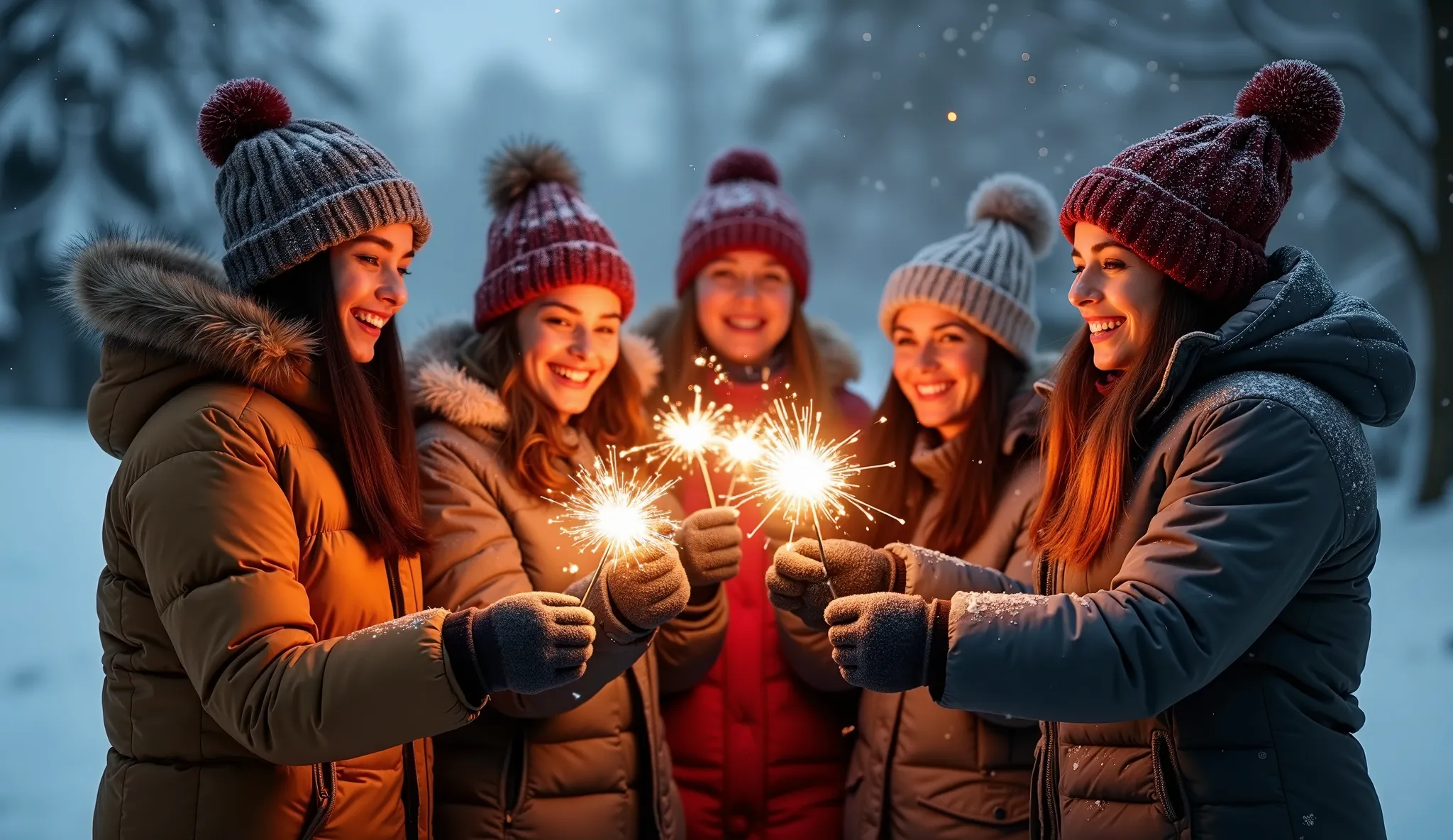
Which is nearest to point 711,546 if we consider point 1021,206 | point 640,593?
point 640,593

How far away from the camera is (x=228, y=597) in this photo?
5.87 feet

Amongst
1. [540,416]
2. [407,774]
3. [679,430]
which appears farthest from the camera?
[679,430]

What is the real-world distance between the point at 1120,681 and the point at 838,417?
71.5 inches

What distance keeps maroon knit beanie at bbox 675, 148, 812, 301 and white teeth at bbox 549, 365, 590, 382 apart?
0.79m

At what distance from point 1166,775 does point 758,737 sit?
4.77ft

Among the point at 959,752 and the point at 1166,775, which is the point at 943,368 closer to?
the point at 959,752

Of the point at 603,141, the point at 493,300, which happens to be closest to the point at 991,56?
the point at 603,141

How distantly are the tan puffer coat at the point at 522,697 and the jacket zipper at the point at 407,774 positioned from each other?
0.16 metres

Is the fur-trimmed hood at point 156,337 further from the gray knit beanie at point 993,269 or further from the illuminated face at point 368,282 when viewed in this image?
the gray knit beanie at point 993,269

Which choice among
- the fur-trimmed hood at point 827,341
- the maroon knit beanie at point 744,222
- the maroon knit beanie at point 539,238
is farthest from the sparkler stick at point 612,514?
the maroon knit beanie at point 744,222

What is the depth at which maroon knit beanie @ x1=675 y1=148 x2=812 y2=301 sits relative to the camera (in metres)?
3.38

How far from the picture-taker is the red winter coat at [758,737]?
302cm

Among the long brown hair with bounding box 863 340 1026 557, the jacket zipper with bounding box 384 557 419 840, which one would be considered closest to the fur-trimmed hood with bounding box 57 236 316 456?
the jacket zipper with bounding box 384 557 419 840

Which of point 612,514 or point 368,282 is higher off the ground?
point 368,282
